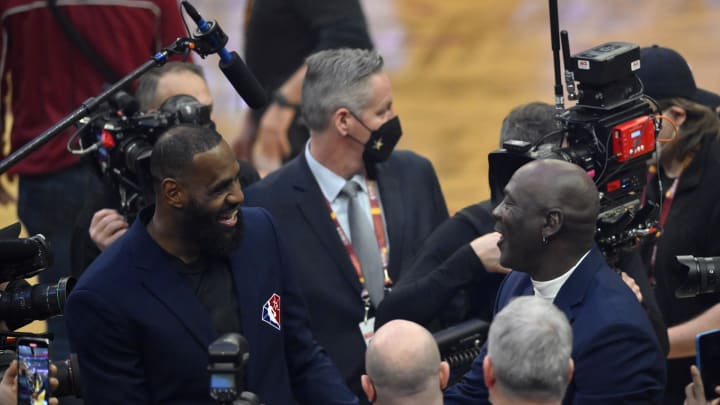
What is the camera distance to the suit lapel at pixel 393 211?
5.54 metres

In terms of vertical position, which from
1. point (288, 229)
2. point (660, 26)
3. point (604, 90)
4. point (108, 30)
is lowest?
point (660, 26)

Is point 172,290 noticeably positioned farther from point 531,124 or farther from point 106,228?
point 531,124

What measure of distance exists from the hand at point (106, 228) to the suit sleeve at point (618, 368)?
6.86 ft

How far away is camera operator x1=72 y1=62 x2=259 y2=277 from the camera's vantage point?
5453mm

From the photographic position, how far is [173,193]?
4.45m

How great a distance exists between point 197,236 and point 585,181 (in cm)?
126

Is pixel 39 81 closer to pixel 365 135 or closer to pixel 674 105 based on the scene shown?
pixel 365 135

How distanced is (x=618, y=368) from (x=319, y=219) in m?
1.75

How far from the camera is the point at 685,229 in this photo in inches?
216

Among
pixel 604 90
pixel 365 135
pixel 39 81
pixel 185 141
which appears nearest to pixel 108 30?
pixel 39 81

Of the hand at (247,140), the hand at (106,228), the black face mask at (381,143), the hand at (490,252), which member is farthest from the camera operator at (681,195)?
the hand at (247,140)

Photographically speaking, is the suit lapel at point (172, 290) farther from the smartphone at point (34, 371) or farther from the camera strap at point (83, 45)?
the camera strap at point (83, 45)

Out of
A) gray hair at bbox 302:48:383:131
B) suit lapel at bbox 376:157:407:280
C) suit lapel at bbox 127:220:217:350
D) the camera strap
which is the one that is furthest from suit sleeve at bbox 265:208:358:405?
the camera strap

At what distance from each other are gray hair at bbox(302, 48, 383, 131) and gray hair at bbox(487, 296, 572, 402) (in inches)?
86.2
